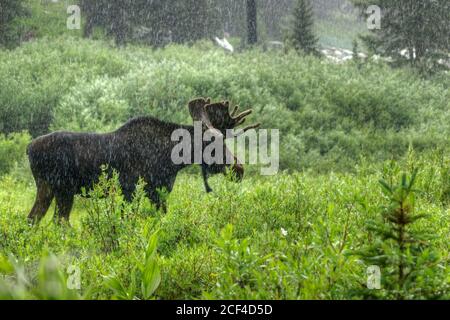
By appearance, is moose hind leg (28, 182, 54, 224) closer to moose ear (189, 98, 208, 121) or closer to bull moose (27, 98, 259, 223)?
bull moose (27, 98, 259, 223)

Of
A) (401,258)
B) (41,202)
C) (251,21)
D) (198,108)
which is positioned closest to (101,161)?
(41,202)

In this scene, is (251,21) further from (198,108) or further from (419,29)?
(198,108)

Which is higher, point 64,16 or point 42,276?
point 64,16

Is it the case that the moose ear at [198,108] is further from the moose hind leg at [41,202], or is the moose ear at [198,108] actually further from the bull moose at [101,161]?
the moose hind leg at [41,202]

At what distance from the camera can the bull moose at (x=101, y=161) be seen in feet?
26.5

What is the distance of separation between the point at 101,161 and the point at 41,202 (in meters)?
1.02

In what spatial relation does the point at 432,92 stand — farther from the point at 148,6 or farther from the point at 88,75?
the point at 148,6

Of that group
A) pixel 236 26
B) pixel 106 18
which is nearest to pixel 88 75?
pixel 106 18

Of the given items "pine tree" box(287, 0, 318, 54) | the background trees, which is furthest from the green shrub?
"pine tree" box(287, 0, 318, 54)

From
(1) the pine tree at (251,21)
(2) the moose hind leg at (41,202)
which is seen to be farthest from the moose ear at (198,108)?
(1) the pine tree at (251,21)

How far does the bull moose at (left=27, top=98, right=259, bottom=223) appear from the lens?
809 cm
